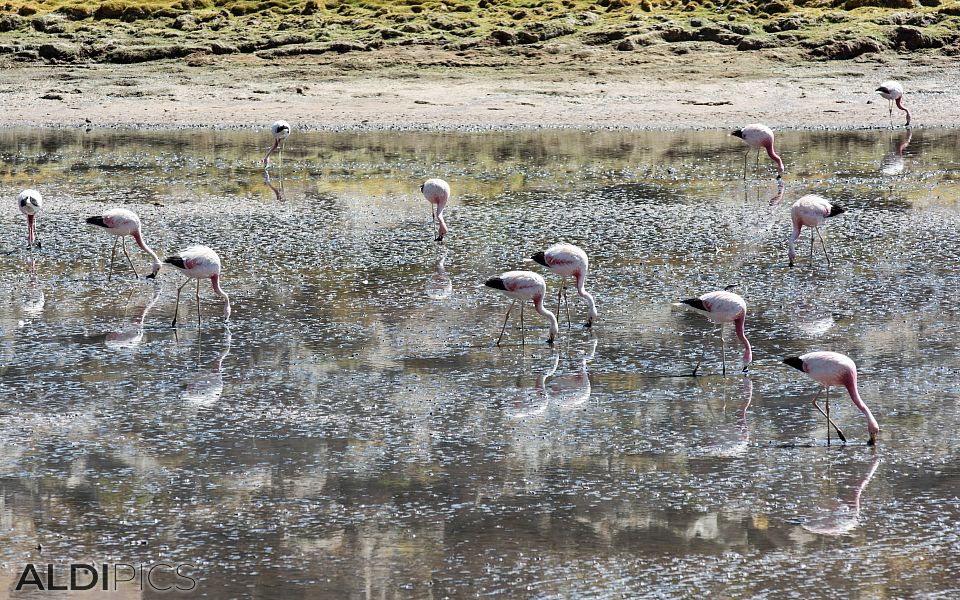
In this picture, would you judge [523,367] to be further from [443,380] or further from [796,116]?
[796,116]

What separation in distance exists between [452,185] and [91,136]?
10492 mm

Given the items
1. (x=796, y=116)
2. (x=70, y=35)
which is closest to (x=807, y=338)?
(x=796, y=116)

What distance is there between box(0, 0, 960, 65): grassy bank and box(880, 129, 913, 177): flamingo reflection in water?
787cm

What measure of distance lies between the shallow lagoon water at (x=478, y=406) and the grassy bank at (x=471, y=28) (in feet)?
48.8

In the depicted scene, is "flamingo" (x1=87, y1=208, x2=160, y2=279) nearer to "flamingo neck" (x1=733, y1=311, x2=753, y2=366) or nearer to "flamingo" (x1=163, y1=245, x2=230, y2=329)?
"flamingo" (x1=163, y1=245, x2=230, y2=329)

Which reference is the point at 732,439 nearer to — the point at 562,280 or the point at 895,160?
the point at 562,280

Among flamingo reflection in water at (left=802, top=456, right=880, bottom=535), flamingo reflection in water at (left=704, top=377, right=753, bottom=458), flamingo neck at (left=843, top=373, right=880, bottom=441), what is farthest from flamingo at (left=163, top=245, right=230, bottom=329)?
flamingo reflection in water at (left=802, top=456, right=880, bottom=535)

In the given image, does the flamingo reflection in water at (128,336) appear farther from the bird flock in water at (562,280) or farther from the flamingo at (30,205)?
the flamingo at (30,205)

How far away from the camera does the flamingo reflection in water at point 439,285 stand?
42.7 feet

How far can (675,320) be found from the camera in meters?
11.8

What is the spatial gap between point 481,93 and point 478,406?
808 inches

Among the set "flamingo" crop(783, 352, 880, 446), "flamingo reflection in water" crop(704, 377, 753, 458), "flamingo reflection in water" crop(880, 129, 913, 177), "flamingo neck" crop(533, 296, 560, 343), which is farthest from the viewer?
"flamingo reflection in water" crop(880, 129, 913, 177)

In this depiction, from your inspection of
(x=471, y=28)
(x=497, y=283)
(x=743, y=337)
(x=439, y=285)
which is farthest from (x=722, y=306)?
(x=471, y=28)

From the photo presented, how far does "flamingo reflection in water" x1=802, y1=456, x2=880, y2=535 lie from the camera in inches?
283
